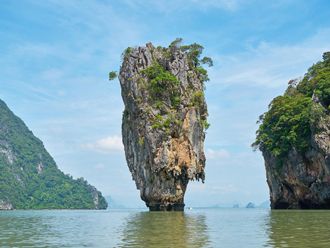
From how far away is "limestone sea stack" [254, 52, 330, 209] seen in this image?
4047cm

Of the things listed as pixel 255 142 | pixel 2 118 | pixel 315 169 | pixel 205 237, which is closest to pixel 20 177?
pixel 2 118

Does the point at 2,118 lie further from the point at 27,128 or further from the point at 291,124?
the point at 291,124

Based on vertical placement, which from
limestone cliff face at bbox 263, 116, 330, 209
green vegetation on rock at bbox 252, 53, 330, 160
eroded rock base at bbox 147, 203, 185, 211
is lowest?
eroded rock base at bbox 147, 203, 185, 211

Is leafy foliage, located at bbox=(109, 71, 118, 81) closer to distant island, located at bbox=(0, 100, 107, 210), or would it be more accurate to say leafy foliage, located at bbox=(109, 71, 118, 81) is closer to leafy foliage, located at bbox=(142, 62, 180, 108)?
leafy foliage, located at bbox=(142, 62, 180, 108)

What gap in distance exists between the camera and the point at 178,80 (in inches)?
1731

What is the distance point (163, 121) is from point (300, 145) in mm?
13822

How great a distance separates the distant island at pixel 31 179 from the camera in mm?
114719

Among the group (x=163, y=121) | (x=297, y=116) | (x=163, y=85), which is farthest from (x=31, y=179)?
(x=297, y=116)

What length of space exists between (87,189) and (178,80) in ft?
305

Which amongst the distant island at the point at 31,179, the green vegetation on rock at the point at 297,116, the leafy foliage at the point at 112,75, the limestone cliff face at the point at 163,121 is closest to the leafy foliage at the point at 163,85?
the limestone cliff face at the point at 163,121

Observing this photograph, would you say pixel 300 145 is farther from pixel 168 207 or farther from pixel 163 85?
pixel 163 85

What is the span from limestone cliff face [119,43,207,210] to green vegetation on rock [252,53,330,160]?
8.22 meters

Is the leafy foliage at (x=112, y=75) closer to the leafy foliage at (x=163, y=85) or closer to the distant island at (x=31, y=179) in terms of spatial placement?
the leafy foliage at (x=163, y=85)

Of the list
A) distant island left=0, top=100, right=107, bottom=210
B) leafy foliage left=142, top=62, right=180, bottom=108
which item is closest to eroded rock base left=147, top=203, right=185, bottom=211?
leafy foliage left=142, top=62, right=180, bottom=108
